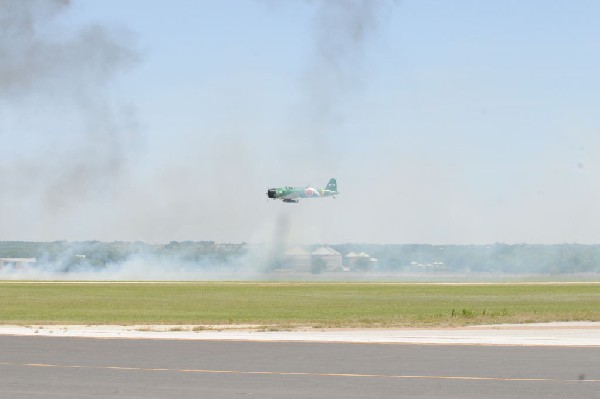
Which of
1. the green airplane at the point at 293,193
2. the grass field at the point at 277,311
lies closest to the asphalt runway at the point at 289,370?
the grass field at the point at 277,311

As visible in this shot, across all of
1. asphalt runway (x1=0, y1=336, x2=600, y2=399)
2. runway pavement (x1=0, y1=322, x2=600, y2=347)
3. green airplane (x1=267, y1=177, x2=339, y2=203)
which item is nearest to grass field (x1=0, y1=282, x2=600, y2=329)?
runway pavement (x1=0, y1=322, x2=600, y2=347)

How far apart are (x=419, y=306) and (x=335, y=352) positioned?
123 feet

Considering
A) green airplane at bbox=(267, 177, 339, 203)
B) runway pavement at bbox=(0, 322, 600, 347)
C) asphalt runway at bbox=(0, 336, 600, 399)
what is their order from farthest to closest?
green airplane at bbox=(267, 177, 339, 203)
runway pavement at bbox=(0, 322, 600, 347)
asphalt runway at bbox=(0, 336, 600, 399)

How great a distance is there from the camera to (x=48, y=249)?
190 m

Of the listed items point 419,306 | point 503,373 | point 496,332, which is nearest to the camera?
point 503,373

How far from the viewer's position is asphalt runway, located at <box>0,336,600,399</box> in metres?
22.1

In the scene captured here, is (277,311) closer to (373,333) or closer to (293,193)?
(373,333)

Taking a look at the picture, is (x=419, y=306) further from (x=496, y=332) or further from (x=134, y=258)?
(x=134, y=258)

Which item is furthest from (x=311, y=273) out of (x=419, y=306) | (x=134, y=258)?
(x=419, y=306)

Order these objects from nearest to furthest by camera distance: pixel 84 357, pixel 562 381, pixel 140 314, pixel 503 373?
pixel 562 381, pixel 503 373, pixel 84 357, pixel 140 314

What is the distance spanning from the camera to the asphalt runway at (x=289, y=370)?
2208cm

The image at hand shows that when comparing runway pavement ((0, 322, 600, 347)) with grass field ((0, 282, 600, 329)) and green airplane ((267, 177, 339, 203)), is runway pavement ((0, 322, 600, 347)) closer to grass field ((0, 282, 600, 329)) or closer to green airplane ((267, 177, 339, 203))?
grass field ((0, 282, 600, 329))

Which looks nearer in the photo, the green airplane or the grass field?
the grass field

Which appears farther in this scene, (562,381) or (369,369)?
(369,369)
